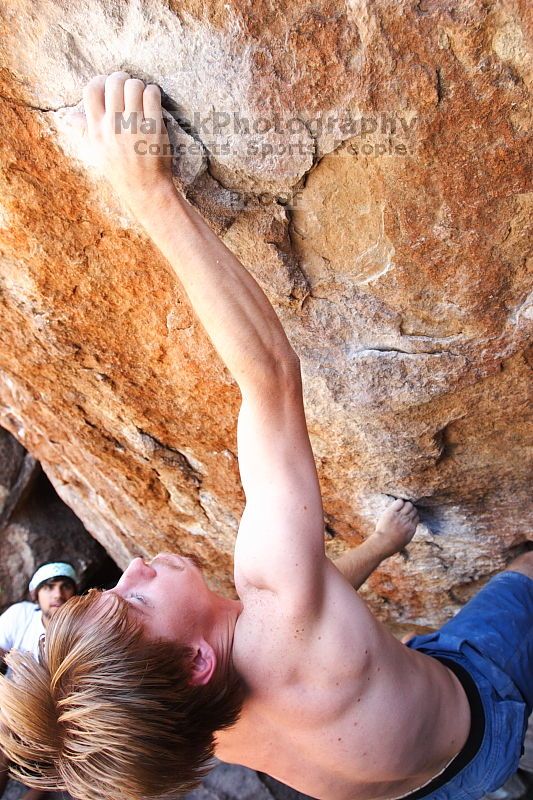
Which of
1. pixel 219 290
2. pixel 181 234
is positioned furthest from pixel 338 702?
pixel 181 234

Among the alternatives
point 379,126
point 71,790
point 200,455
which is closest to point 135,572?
point 71,790

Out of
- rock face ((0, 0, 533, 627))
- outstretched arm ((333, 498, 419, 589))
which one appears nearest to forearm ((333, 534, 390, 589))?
outstretched arm ((333, 498, 419, 589))

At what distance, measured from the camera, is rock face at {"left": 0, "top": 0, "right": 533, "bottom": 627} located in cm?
120

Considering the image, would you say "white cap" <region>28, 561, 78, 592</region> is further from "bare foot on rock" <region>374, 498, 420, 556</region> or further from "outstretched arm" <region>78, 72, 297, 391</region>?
"outstretched arm" <region>78, 72, 297, 391</region>

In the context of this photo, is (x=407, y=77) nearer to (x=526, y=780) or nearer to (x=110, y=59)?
(x=110, y=59)

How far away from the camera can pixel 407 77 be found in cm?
119

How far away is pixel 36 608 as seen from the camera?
9.32 ft

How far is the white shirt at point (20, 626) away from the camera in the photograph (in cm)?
273

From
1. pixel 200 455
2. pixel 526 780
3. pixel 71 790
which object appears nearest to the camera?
pixel 71 790

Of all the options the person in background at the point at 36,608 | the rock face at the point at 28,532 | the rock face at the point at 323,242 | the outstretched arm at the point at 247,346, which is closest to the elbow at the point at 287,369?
the outstretched arm at the point at 247,346

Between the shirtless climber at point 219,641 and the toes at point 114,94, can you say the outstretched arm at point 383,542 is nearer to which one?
the shirtless climber at point 219,641

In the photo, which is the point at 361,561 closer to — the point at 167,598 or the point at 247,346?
the point at 167,598

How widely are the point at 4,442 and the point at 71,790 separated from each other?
82.4 inches

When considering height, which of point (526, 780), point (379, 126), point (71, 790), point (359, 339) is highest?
point (379, 126)
